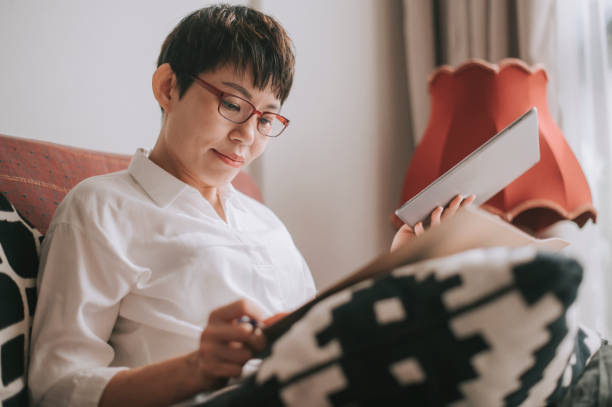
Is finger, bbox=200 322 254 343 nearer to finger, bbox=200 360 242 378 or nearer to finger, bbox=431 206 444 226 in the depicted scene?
finger, bbox=200 360 242 378

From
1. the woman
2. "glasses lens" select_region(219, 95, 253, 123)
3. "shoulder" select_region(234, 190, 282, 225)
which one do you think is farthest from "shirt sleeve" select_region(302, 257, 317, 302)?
"glasses lens" select_region(219, 95, 253, 123)

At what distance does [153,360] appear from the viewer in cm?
69

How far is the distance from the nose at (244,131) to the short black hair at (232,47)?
0.06m

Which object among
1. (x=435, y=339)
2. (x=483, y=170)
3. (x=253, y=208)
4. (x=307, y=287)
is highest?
(x=483, y=170)

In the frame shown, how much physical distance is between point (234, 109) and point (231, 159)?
0.09 m

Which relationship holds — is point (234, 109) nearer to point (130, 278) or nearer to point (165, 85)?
point (165, 85)

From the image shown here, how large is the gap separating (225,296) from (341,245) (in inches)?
40.5

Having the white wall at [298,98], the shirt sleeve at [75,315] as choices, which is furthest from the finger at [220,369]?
the white wall at [298,98]

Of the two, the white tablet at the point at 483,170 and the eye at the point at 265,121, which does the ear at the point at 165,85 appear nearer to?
the eye at the point at 265,121

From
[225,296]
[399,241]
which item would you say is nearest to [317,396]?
[225,296]

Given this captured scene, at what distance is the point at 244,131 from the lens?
832 mm

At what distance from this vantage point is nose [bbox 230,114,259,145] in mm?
827

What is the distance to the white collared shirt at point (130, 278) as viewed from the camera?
1.97 ft

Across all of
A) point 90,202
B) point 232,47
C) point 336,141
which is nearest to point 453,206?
point 232,47
